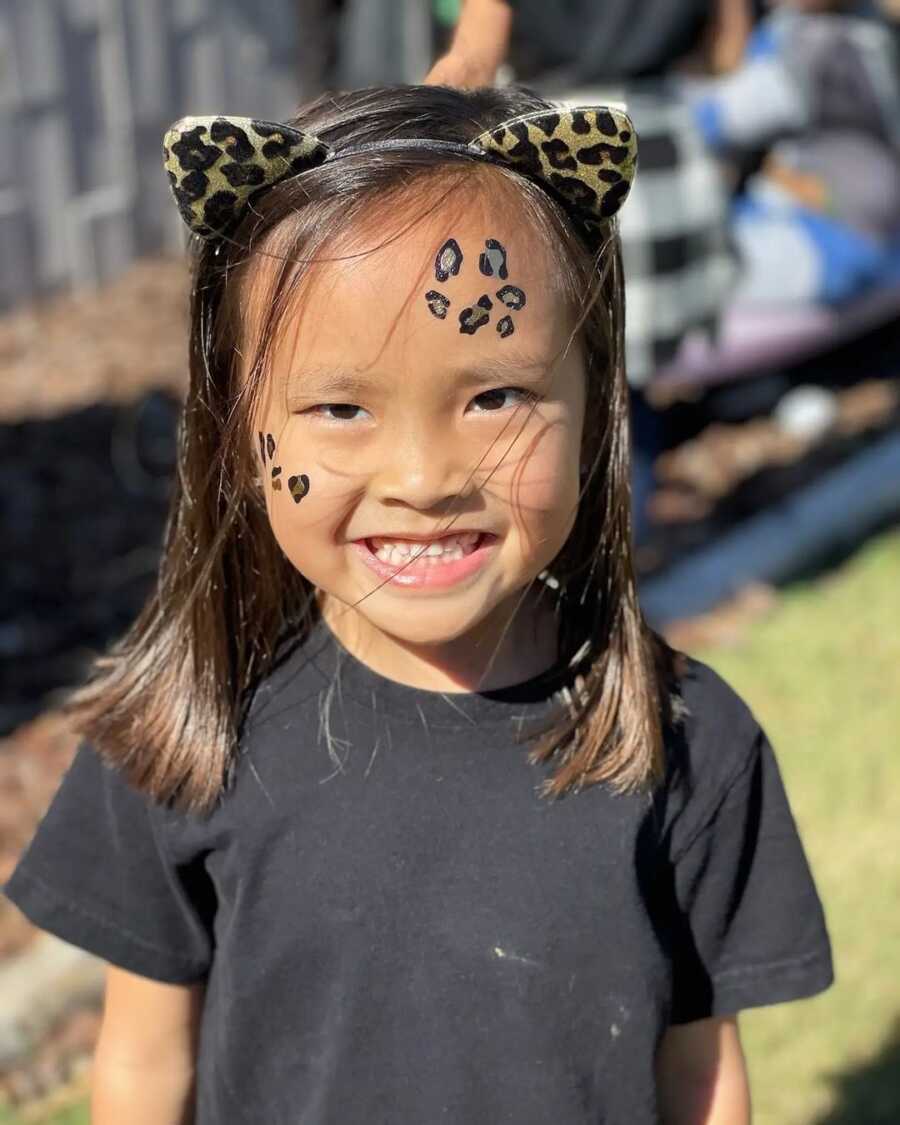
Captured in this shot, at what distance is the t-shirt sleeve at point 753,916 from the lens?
176cm

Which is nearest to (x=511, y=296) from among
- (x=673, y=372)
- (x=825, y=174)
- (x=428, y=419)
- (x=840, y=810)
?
(x=428, y=419)

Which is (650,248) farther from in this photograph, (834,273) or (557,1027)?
(557,1027)

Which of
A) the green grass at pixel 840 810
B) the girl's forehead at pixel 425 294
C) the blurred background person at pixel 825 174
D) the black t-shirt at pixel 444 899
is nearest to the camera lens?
→ the girl's forehead at pixel 425 294

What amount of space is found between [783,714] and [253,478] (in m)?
2.80

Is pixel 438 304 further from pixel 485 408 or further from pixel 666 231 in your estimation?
pixel 666 231

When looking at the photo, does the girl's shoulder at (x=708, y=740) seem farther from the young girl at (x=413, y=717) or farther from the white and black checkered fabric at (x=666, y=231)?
the white and black checkered fabric at (x=666, y=231)

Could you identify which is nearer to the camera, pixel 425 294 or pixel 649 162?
pixel 425 294

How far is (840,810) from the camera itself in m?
3.91

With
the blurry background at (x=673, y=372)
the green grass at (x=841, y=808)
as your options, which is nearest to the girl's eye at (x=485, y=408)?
the blurry background at (x=673, y=372)

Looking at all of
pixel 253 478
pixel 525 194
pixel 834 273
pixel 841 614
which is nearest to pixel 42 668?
pixel 841 614

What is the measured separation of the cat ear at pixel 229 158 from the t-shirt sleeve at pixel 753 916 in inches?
32.1

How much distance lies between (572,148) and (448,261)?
18 cm

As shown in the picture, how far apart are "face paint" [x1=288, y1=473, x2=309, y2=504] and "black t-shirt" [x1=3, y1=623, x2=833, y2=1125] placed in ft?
0.87

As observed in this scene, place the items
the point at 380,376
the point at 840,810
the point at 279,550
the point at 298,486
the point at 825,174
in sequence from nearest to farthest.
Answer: the point at 380,376
the point at 298,486
the point at 279,550
the point at 840,810
the point at 825,174
